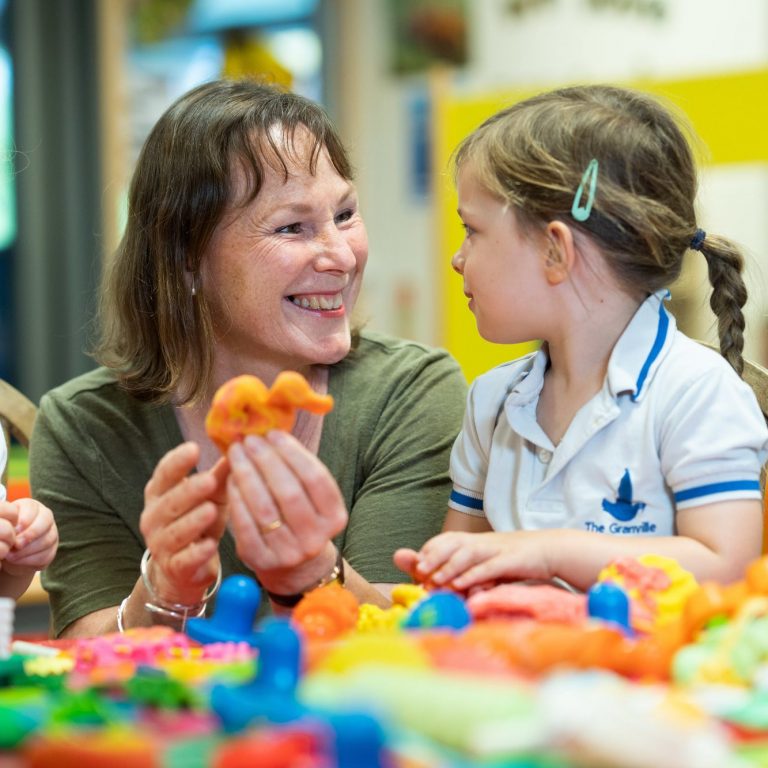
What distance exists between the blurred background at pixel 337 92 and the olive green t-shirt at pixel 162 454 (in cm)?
175

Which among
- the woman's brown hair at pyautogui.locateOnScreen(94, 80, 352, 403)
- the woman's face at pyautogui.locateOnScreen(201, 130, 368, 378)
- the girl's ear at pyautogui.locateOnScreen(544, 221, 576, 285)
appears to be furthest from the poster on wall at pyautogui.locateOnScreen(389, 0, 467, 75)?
the girl's ear at pyautogui.locateOnScreen(544, 221, 576, 285)

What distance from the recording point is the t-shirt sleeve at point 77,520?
1.42m

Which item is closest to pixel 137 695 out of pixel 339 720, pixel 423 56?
pixel 339 720

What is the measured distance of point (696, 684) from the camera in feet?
2.39

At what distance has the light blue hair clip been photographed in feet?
3.88

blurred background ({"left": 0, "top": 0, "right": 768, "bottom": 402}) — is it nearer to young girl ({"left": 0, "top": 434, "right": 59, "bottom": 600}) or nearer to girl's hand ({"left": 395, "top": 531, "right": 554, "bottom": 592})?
young girl ({"left": 0, "top": 434, "right": 59, "bottom": 600})

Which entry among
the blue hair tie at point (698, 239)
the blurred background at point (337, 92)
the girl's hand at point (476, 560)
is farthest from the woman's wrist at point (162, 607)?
the blurred background at point (337, 92)

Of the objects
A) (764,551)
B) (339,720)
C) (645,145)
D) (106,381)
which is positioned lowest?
(764,551)

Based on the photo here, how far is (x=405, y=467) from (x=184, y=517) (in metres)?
0.46

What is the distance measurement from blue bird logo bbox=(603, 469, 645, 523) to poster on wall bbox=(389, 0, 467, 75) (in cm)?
398

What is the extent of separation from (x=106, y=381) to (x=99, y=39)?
121 inches

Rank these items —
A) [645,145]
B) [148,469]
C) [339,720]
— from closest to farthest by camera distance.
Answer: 1. [339,720]
2. [645,145]
3. [148,469]

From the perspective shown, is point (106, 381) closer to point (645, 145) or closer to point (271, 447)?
point (271, 447)

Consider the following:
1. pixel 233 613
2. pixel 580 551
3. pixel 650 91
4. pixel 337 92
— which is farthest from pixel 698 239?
pixel 337 92
